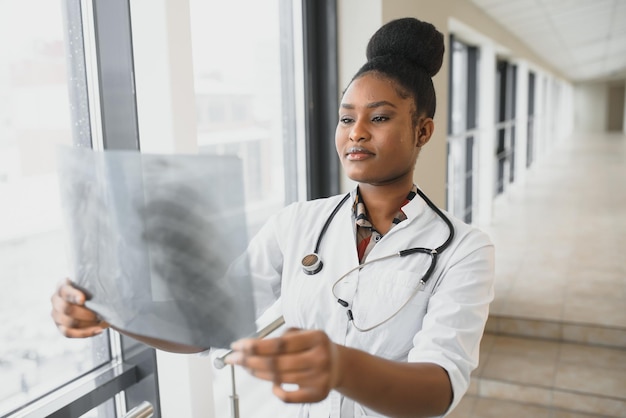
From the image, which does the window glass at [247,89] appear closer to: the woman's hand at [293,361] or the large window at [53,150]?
the large window at [53,150]

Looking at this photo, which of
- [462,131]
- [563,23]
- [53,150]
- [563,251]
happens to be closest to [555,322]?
[563,251]

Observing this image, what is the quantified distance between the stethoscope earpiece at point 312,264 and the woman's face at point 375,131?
16cm

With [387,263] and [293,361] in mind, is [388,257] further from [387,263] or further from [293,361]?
[293,361]

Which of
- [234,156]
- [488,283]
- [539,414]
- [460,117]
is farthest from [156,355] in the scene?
[460,117]

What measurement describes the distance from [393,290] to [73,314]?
19.5 inches

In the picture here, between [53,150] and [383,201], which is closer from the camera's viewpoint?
[383,201]

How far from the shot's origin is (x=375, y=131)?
38.3 inches

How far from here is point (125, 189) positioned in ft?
2.23

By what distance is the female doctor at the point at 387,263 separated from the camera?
85 cm

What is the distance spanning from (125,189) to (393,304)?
1.61 feet

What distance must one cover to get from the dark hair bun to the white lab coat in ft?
0.86

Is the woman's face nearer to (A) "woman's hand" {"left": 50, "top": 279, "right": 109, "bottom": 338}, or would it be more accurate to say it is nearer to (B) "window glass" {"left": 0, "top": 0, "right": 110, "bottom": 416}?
(A) "woman's hand" {"left": 50, "top": 279, "right": 109, "bottom": 338}

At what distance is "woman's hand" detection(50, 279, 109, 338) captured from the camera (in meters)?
0.77

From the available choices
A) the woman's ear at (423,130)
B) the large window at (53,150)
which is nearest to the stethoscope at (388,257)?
the woman's ear at (423,130)
